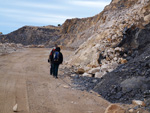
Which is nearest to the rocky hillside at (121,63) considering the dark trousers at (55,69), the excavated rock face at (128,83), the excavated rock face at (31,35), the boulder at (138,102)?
the excavated rock face at (128,83)

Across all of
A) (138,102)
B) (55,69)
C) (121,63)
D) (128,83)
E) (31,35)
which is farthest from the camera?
(31,35)

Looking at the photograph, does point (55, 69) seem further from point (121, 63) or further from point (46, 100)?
point (46, 100)

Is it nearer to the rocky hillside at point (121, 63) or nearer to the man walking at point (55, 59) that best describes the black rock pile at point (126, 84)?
the rocky hillside at point (121, 63)

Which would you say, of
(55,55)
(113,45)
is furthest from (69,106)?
(113,45)

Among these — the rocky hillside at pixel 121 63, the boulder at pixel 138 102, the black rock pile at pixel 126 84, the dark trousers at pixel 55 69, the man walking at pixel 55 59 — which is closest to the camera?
the boulder at pixel 138 102

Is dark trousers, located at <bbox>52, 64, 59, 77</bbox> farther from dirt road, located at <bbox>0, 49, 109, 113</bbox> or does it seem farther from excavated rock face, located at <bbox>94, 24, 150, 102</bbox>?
excavated rock face, located at <bbox>94, 24, 150, 102</bbox>

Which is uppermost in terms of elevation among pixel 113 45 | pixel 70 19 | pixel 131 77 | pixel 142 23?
pixel 70 19

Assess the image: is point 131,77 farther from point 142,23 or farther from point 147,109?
point 142,23

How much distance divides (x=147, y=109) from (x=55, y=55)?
5665 mm

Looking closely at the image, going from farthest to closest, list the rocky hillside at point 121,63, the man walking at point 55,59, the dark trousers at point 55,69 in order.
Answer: the dark trousers at point 55,69
the man walking at point 55,59
the rocky hillside at point 121,63

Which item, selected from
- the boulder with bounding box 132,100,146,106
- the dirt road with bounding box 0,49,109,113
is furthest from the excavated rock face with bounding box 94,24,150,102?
the dirt road with bounding box 0,49,109,113

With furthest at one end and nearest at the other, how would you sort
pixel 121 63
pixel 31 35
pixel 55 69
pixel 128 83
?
pixel 31 35 < pixel 121 63 < pixel 55 69 < pixel 128 83

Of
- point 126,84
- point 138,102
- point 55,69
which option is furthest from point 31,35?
point 138,102

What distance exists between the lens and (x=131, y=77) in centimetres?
680
